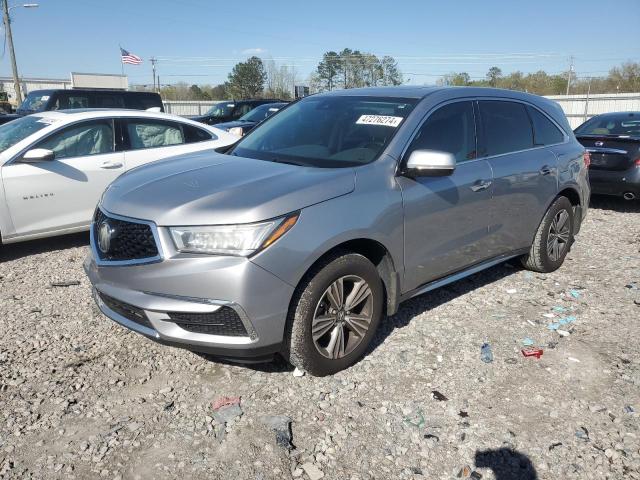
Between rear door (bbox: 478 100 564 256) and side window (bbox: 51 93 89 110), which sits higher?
side window (bbox: 51 93 89 110)

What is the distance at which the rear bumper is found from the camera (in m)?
7.72

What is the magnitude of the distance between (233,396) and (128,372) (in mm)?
761


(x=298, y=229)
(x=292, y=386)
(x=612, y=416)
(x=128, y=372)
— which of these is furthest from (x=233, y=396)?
Answer: (x=612, y=416)

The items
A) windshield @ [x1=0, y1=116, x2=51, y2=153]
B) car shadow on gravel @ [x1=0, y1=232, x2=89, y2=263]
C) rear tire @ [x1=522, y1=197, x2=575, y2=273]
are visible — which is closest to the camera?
rear tire @ [x1=522, y1=197, x2=575, y2=273]

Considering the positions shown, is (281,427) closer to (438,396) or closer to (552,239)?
(438,396)

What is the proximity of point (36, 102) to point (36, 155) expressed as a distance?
9153 millimetres

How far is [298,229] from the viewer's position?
2.89 metres

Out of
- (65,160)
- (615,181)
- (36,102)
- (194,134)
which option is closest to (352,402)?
(65,160)

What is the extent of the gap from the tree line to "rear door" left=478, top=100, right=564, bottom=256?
45108 millimetres

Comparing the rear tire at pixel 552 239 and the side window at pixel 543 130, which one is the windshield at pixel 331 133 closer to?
the side window at pixel 543 130

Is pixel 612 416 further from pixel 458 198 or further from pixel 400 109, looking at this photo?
pixel 400 109

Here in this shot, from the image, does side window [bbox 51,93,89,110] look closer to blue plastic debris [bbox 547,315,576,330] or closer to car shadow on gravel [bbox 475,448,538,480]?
blue plastic debris [bbox 547,315,576,330]

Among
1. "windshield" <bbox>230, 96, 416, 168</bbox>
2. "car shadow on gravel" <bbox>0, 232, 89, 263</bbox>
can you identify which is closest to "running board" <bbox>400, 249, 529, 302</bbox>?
"windshield" <bbox>230, 96, 416, 168</bbox>

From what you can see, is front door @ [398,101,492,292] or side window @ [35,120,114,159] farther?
side window @ [35,120,114,159]
